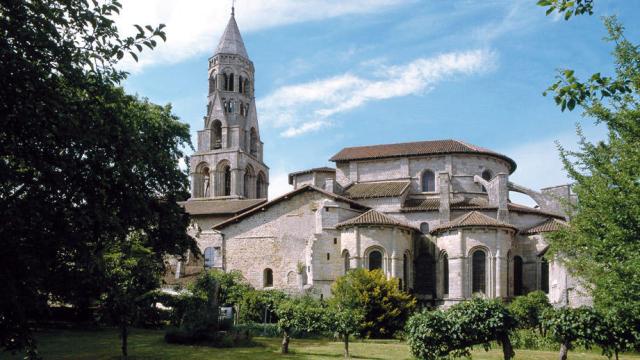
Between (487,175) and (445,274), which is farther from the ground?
(487,175)

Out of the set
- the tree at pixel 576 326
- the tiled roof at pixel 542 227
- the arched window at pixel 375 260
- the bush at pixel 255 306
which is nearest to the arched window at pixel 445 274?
the arched window at pixel 375 260

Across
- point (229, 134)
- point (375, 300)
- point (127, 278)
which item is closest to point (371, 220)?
point (375, 300)

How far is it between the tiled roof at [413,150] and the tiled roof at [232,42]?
22.9 m

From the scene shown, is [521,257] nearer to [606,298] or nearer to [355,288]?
[355,288]

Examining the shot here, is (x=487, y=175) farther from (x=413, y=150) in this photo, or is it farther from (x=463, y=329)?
(x=463, y=329)

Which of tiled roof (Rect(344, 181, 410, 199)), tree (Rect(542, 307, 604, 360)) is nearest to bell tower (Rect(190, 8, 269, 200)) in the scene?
tiled roof (Rect(344, 181, 410, 199))

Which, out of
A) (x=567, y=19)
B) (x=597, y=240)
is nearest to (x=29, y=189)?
(x=567, y=19)

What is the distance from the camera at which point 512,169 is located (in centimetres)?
4606

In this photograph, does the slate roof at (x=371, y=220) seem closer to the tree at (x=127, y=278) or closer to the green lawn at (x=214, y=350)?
the green lawn at (x=214, y=350)

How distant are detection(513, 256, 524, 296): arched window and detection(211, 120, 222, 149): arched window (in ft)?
112

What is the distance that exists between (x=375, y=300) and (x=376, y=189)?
12.6 metres

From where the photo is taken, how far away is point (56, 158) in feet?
32.8

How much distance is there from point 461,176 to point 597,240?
29.6 m

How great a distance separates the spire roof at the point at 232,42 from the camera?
62.3 metres
